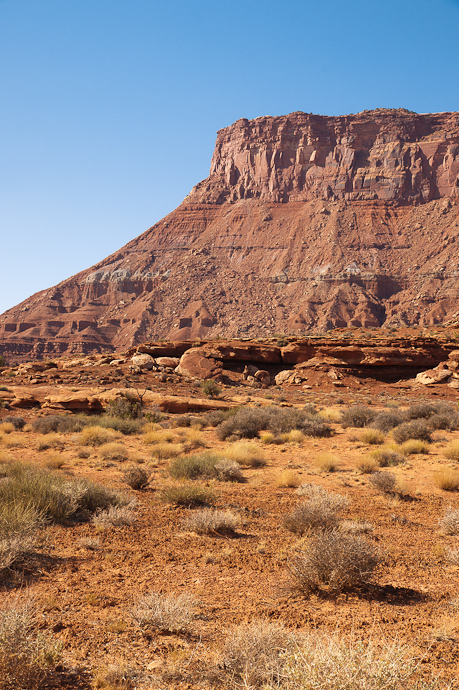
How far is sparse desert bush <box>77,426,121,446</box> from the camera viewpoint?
14492mm

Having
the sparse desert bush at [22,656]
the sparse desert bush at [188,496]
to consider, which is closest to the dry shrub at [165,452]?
the sparse desert bush at [188,496]

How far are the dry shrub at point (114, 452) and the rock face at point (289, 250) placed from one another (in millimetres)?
78102

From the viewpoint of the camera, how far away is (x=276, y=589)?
4.92 meters

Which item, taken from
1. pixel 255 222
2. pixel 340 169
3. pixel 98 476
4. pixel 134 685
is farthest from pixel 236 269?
pixel 134 685

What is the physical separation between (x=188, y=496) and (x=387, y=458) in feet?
21.0

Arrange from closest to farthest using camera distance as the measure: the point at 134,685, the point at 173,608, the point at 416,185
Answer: the point at 134,685 < the point at 173,608 < the point at 416,185

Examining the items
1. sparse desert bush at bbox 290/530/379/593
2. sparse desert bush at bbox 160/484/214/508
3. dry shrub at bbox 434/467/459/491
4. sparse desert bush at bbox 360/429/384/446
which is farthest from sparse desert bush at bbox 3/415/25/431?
sparse desert bush at bbox 290/530/379/593

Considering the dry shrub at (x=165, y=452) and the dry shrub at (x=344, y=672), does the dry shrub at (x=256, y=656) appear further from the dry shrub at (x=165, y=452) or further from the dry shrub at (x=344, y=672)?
the dry shrub at (x=165, y=452)

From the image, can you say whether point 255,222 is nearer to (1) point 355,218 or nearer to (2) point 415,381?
(1) point 355,218

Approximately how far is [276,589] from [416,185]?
126 meters

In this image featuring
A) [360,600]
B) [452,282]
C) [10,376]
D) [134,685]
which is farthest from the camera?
[452,282]

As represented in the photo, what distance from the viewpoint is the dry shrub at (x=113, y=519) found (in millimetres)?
6895

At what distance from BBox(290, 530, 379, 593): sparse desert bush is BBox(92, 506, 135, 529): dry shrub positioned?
3136 millimetres

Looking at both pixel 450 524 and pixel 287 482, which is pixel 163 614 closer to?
pixel 450 524
